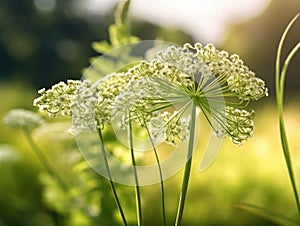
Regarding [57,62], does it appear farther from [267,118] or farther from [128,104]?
[128,104]

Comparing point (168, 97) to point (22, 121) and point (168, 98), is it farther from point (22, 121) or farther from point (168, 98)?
point (22, 121)

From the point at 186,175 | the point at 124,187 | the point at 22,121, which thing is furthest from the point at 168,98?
the point at 124,187

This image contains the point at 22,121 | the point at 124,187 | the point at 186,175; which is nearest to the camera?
the point at 186,175

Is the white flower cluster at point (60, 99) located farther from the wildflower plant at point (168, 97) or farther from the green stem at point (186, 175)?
the green stem at point (186, 175)

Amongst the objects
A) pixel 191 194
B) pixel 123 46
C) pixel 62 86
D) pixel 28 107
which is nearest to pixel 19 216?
pixel 191 194

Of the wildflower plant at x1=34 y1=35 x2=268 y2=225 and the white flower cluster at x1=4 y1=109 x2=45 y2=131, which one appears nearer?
the wildflower plant at x1=34 y1=35 x2=268 y2=225

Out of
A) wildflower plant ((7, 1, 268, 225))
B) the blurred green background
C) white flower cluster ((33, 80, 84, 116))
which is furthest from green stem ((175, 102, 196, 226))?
the blurred green background

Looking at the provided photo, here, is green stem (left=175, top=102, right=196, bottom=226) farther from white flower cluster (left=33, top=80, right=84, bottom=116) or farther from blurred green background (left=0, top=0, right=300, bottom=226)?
blurred green background (left=0, top=0, right=300, bottom=226)

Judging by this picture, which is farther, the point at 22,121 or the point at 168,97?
the point at 22,121
